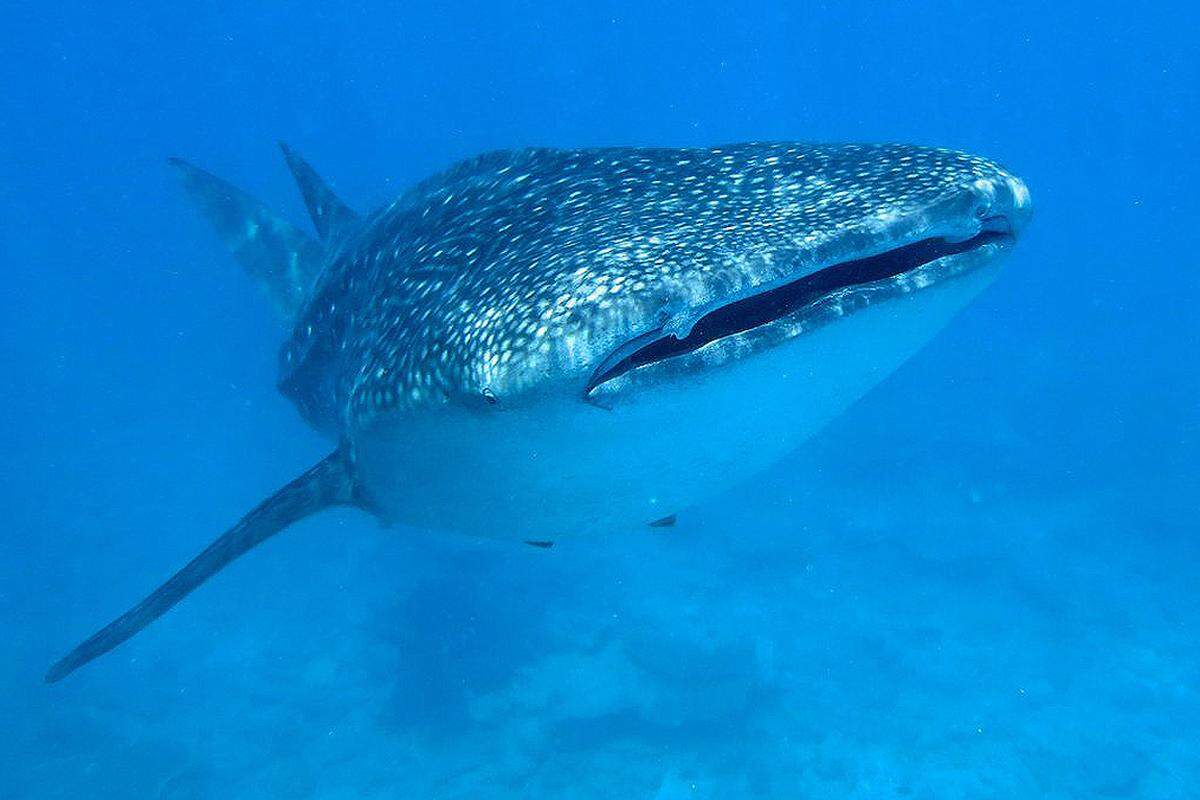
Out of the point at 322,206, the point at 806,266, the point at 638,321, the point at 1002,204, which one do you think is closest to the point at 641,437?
the point at 638,321

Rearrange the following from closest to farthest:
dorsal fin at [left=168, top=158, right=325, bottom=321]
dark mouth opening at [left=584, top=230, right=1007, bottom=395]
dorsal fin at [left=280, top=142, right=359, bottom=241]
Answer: dark mouth opening at [left=584, top=230, right=1007, bottom=395] < dorsal fin at [left=280, top=142, right=359, bottom=241] < dorsal fin at [left=168, top=158, right=325, bottom=321]

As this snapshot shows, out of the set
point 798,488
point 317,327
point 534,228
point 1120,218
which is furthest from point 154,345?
point 1120,218

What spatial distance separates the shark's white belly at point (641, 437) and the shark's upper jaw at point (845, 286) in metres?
0.05

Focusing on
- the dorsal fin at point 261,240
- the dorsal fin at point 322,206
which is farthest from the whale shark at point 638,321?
the dorsal fin at point 261,240

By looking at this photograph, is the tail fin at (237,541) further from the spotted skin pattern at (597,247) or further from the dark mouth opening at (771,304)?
A: the dark mouth opening at (771,304)

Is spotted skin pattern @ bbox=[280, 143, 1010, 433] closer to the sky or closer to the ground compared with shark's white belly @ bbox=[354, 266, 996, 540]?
closer to the sky

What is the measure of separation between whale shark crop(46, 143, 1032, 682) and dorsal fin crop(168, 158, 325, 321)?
11.7 ft

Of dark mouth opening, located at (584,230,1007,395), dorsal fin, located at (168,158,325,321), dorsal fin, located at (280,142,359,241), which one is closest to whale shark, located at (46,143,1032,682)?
dark mouth opening, located at (584,230,1007,395)

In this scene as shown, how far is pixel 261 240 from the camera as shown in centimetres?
800

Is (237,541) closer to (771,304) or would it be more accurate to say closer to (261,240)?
(771,304)

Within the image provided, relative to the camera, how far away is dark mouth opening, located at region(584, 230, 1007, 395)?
244 cm

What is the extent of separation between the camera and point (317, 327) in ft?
19.1

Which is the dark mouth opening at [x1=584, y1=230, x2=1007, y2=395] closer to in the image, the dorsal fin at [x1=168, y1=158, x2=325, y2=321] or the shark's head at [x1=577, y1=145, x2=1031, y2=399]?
the shark's head at [x1=577, y1=145, x2=1031, y2=399]

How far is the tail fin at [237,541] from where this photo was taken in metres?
4.54
